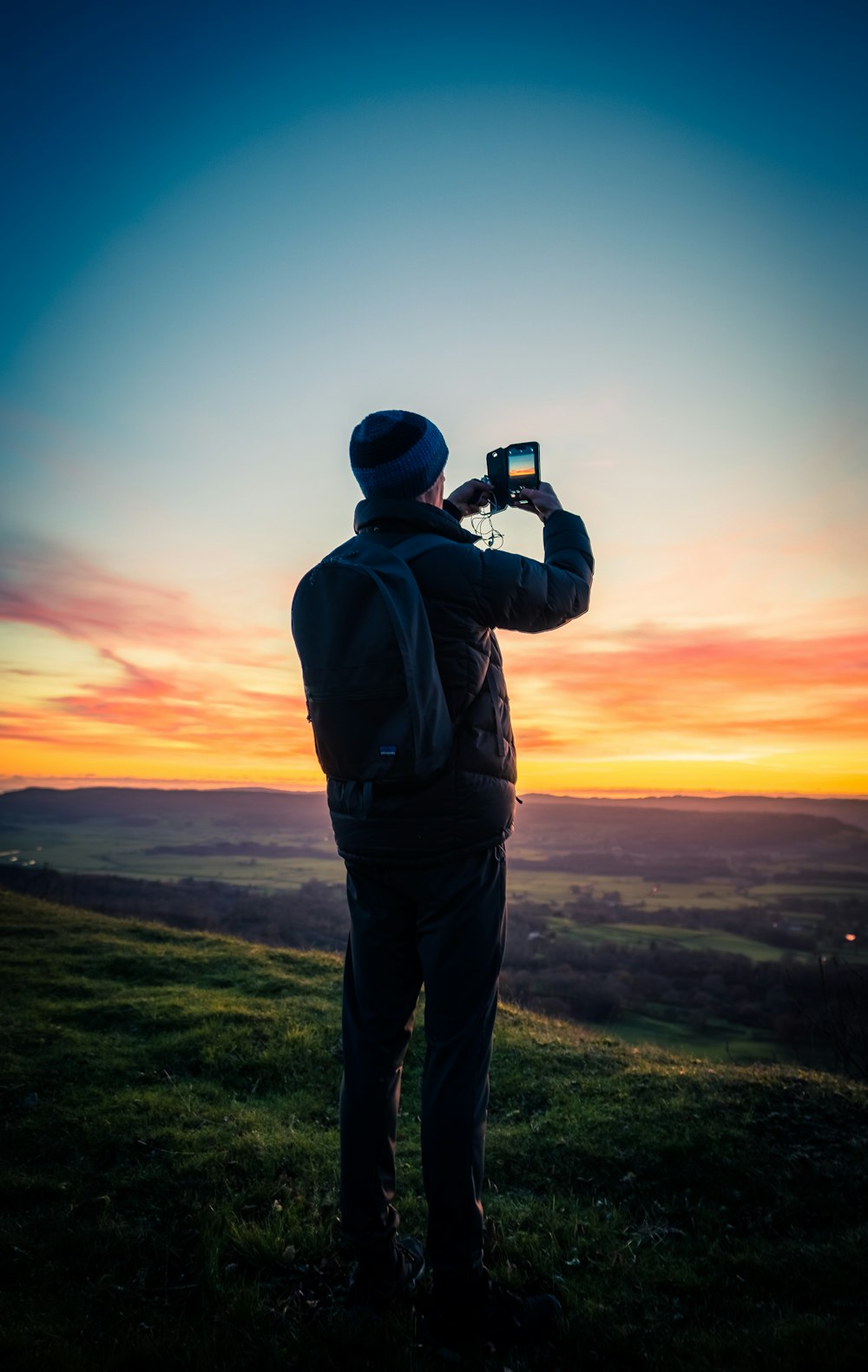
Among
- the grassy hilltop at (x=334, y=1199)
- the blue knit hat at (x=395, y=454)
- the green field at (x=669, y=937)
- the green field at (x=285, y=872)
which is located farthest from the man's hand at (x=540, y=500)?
the green field at (x=285, y=872)

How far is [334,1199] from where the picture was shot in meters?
3.96

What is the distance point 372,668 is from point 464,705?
17.5 inches

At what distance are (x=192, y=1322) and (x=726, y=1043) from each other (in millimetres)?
21174

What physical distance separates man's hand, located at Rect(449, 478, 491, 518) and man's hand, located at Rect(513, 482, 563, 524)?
0.18 metres

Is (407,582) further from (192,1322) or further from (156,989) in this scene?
(156,989)

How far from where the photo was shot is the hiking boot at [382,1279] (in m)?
2.88

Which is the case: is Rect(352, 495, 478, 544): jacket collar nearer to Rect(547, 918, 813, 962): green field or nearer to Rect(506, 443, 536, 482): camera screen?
Rect(506, 443, 536, 482): camera screen

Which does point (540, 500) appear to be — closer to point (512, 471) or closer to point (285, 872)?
point (512, 471)

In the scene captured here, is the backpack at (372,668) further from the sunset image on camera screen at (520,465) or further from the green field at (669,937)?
the green field at (669,937)

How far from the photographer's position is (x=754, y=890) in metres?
67.9

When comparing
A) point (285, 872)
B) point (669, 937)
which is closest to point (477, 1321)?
point (669, 937)

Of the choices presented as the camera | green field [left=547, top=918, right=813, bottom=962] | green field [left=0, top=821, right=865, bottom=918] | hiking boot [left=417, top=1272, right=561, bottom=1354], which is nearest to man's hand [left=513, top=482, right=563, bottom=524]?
the camera

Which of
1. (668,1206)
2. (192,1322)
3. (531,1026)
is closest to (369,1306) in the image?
(192,1322)

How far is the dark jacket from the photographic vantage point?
2.79 m
